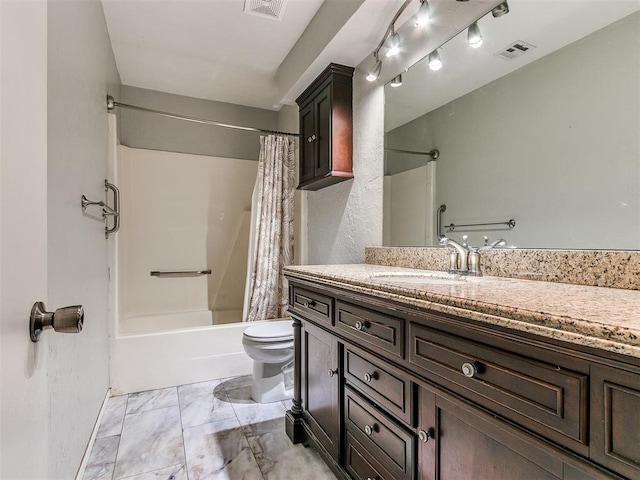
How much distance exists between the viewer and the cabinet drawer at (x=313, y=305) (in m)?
1.36

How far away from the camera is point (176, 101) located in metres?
3.23

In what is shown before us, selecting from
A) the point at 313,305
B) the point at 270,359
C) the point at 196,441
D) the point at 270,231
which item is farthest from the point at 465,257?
the point at 270,231

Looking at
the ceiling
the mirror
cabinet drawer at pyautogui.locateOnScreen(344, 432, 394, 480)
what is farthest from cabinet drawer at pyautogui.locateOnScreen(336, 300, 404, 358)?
the ceiling

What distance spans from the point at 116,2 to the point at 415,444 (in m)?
2.71

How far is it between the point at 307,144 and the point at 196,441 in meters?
1.95

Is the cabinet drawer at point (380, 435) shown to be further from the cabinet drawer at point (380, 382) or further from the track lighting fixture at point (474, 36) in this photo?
the track lighting fixture at point (474, 36)

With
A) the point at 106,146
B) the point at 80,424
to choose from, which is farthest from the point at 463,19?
the point at 80,424

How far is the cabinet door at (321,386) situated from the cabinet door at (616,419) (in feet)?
2.94

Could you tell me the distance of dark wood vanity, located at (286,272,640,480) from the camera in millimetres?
519

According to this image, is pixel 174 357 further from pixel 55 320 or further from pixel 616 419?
pixel 616 419

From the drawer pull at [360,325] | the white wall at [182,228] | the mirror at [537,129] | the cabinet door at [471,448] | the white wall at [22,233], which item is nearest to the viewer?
the white wall at [22,233]

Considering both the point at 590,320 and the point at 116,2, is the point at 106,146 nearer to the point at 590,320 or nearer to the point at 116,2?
the point at 116,2

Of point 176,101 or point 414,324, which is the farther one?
point 176,101

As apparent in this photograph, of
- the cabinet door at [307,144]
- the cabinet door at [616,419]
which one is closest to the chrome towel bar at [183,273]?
the cabinet door at [307,144]
